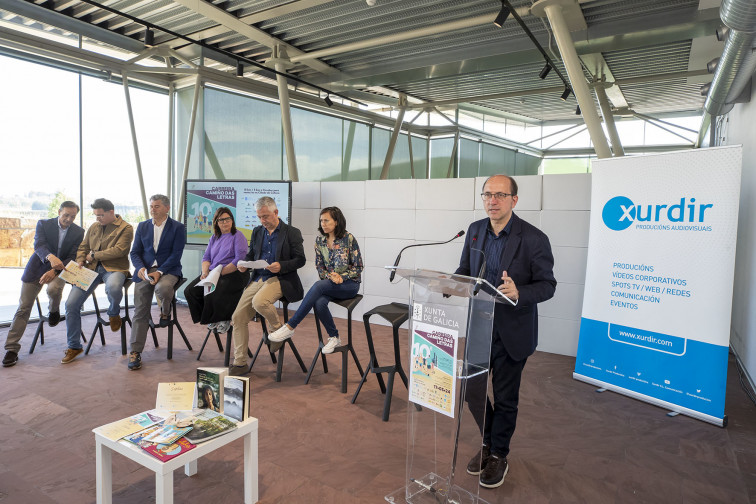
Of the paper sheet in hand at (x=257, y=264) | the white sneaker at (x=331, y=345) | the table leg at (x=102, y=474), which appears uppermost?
the paper sheet in hand at (x=257, y=264)

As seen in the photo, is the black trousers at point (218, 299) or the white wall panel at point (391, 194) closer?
the black trousers at point (218, 299)

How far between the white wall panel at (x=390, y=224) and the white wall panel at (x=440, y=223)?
0.31ft

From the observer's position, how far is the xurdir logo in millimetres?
3369

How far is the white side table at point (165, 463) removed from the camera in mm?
1848

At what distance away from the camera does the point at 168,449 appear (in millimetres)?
1921

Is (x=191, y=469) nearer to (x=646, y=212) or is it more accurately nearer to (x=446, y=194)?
(x=646, y=212)

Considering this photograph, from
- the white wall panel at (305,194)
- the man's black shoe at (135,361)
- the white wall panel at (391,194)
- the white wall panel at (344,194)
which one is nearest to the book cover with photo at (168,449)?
the man's black shoe at (135,361)

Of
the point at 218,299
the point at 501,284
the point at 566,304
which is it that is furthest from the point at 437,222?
the point at 501,284

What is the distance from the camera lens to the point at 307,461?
8.82 ft

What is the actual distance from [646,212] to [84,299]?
5.08 metres

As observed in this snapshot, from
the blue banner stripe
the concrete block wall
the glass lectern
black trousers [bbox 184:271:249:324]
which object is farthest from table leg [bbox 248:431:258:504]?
the concrete block wall

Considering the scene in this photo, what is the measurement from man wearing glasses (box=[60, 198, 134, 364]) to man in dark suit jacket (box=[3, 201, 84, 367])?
7.3 inches

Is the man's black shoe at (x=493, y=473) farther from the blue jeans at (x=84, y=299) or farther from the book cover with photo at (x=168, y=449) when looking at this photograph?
the blue jeans at (x=84, y=299)

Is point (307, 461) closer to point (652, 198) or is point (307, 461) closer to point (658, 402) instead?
point (658, 402)
